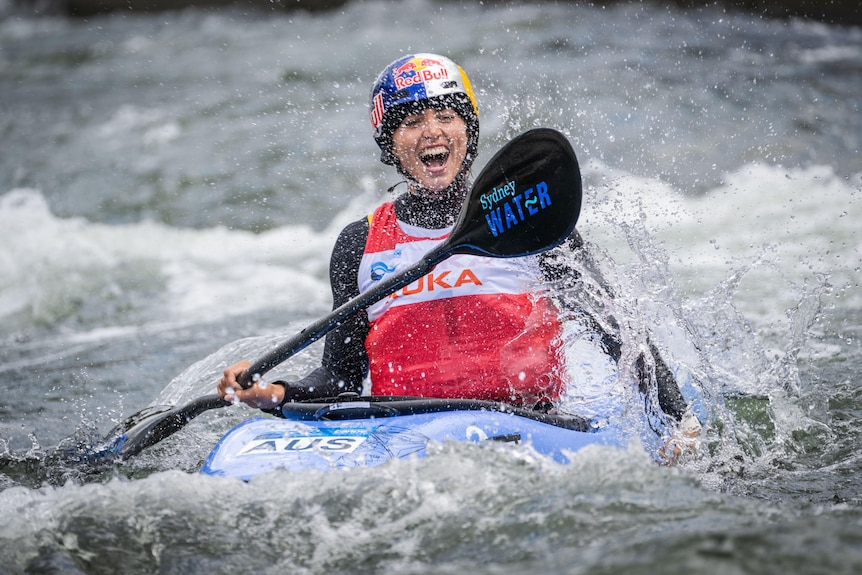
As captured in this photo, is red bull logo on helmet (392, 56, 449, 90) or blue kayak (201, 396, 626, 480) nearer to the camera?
blue kayak (201, 396, 626, 480)

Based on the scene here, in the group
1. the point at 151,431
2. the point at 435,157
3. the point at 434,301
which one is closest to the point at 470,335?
the point at 434,301

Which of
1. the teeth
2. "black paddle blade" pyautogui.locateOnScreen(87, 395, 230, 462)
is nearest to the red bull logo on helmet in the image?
the teeth

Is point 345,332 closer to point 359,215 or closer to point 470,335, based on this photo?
point 470,335

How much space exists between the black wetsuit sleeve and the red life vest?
4.9 inches

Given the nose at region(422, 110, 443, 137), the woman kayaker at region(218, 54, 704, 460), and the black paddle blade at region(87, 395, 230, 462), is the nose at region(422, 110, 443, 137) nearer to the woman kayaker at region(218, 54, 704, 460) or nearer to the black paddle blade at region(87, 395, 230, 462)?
the woman kayaker at region(218, 54, 704, 460)

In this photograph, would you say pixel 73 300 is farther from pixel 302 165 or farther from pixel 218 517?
pixel 218 517

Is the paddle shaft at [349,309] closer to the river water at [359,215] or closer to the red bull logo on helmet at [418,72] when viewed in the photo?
the river water at [359,215]

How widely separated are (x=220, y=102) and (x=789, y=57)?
6614 millimetres

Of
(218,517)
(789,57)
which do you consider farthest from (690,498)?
(789,57)

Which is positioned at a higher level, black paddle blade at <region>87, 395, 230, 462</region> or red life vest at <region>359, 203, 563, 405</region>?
red life vest at <region>359, 203, 563, 405</region>

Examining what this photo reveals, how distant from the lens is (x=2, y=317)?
23.8ft

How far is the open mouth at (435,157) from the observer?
11.1ft

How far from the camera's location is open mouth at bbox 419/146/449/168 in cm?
340

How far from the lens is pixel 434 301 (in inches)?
130
